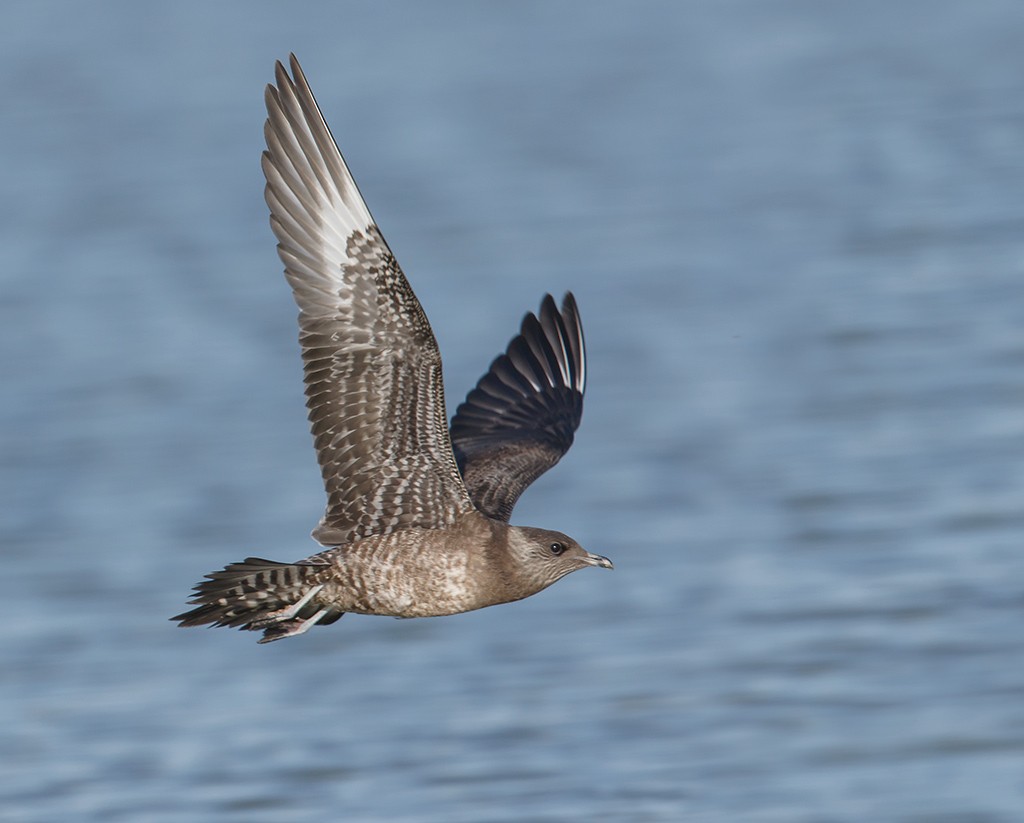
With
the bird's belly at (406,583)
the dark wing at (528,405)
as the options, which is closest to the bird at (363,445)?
the bird's belly at (406,583)

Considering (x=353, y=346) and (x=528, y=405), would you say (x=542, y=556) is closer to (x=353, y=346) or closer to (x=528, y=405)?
(x=353, y=346)

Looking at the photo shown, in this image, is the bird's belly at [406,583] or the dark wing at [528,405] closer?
the bird's belly at [406,583]

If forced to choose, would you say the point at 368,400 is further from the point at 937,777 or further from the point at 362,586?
the point at 937,777

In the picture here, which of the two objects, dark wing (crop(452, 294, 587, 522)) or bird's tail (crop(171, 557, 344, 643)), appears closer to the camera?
bird's tail (crop(171, 557, 344, 643))

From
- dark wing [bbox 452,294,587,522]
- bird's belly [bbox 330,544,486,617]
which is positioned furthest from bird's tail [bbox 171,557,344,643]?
dark wing [bbox 452,294,587,522]

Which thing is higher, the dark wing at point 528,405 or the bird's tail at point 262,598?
the dark wing at point 528,405

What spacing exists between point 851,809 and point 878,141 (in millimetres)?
14366

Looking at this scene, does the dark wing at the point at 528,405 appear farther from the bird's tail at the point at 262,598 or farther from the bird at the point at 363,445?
the bird's tail at the point at 262,598

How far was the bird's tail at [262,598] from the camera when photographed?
364 inches

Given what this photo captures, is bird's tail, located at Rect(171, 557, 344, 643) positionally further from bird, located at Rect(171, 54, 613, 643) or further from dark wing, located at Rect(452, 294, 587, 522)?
dark wing, located at Rect(452, 294, 587, 522)

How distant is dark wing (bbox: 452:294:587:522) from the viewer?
36.1ft

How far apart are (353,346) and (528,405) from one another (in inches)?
99.3

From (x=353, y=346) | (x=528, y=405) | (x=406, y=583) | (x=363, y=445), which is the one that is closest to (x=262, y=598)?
(x=406, y=583)

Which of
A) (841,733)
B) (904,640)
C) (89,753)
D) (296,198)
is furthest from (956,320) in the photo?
(296,198)
